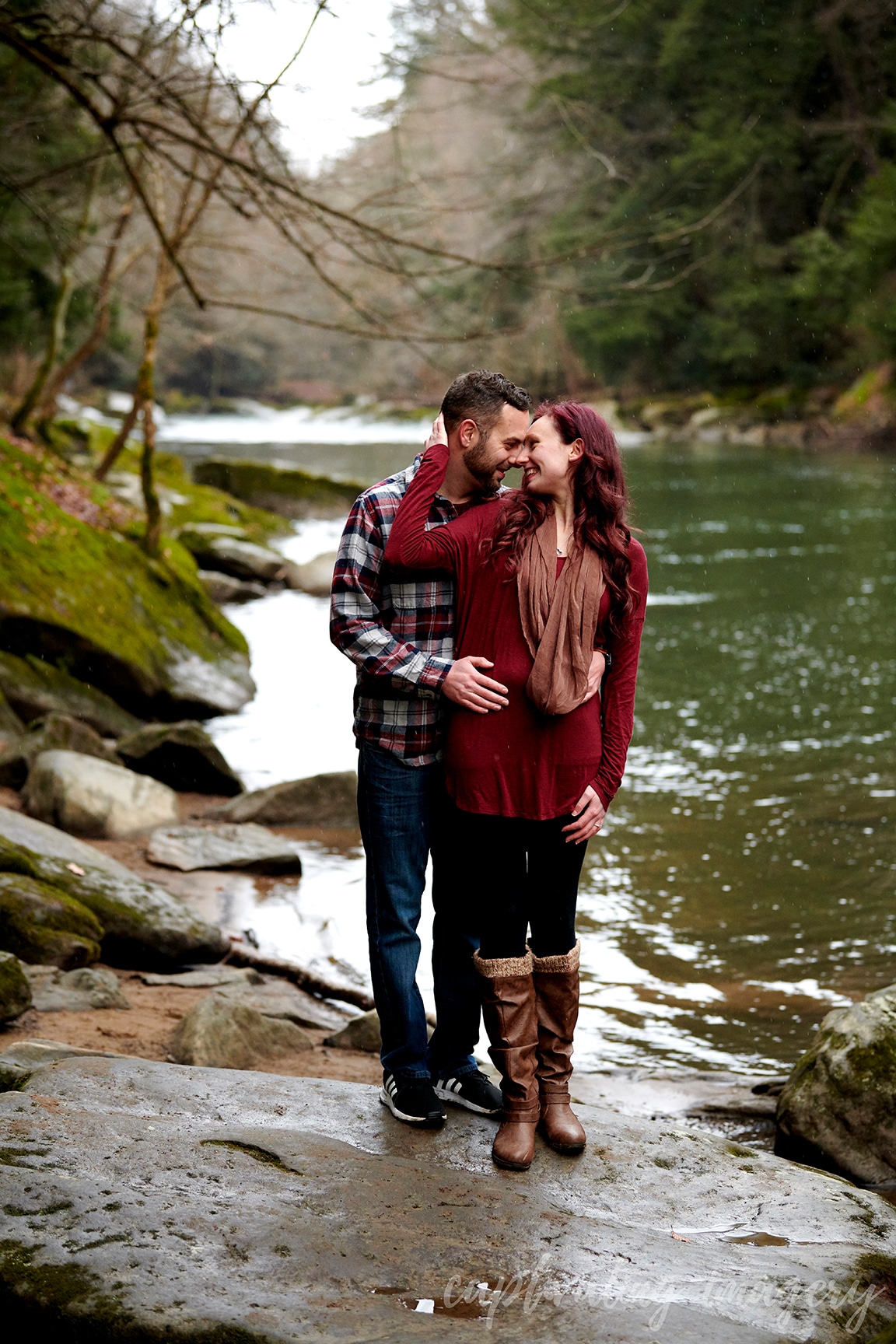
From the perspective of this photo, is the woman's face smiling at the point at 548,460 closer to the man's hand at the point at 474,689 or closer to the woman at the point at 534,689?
the woman at the point at 534,689

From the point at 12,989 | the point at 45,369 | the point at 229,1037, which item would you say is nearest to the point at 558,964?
the point at 229,1037

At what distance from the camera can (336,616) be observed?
3137 millimetres

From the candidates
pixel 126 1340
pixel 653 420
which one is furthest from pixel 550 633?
pixel 653 420

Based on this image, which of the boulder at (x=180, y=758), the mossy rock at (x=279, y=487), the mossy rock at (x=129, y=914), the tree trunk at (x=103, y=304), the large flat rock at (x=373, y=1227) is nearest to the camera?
the large flat rock at (x=373, y=1227)

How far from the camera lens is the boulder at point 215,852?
635cm

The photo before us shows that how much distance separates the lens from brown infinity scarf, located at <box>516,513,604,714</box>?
2988 mm

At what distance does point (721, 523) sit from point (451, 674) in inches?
710

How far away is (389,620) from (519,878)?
0.69m

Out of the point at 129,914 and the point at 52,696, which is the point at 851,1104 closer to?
the point at 129,914

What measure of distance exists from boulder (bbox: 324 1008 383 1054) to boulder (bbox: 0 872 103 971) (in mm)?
936

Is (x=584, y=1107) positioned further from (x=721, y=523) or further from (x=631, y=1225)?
(x=721, y=523)

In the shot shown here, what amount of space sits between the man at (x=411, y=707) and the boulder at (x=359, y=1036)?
46.6 inches

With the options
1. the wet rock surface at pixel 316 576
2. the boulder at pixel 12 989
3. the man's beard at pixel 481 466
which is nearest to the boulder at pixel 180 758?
the boulder at pixel 12 989

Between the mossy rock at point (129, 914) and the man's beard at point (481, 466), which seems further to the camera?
the mossy rock at point (129, 914)
